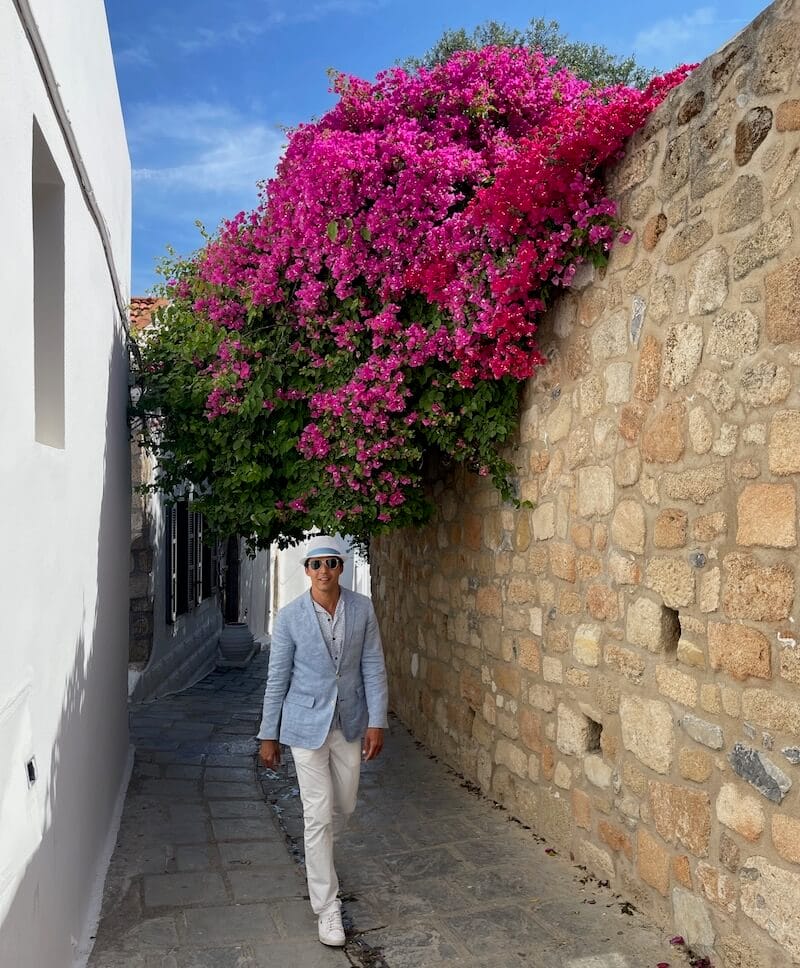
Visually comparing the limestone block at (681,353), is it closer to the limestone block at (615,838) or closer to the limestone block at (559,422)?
the limestone block at (559,422)

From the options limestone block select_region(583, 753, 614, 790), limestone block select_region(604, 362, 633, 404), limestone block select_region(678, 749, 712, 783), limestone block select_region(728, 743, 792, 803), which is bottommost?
limestone block select_region(583, 753, 614, 790)

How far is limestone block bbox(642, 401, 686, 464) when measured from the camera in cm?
342

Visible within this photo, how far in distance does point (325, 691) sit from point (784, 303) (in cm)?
232

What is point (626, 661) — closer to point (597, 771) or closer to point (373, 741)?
point (597, 771)

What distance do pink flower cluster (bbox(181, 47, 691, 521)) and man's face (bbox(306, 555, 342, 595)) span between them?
50.9 inches

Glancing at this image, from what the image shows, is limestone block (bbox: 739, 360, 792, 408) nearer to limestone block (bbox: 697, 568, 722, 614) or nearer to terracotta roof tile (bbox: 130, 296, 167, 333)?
limestone block (bbox: 697, 568, 722, 614)

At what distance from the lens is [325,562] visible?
12.9ft

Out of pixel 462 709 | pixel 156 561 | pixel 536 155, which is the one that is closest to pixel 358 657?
pixel 462 709

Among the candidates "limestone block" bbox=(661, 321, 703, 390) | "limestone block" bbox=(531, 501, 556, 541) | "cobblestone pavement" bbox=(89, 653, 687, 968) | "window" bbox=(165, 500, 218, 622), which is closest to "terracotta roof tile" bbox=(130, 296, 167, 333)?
"window" bbox=(165, 500, 218, 622)

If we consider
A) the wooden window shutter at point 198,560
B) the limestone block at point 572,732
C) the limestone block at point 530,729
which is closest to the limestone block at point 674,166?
the limestone block at point 572,732

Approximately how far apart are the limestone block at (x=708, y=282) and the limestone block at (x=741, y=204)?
10 centimetres

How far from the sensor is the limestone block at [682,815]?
322cm

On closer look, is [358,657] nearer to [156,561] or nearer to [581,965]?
[581,965]

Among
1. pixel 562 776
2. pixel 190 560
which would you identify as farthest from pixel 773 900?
pixel 190 560
